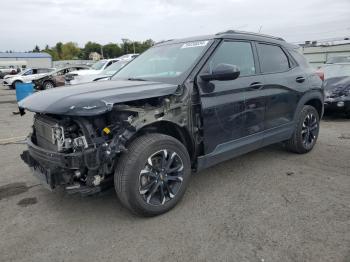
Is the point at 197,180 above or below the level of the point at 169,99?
below

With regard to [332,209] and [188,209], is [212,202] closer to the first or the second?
[188,209]

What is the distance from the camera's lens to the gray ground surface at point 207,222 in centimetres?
278

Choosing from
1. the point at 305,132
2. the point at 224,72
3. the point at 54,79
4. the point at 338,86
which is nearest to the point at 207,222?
the point at 224,72

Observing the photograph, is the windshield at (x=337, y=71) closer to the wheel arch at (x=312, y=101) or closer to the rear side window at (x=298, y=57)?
the wheel arch at (x=312, y=101)

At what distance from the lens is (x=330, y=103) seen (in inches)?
328

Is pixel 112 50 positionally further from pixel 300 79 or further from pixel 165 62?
pixel 165 62

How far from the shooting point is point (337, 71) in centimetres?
982

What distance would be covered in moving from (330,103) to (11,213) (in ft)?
25.2

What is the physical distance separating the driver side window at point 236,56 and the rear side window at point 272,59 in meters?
0.23

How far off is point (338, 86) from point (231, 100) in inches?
235

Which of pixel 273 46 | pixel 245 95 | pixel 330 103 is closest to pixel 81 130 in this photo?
pixel 245 95

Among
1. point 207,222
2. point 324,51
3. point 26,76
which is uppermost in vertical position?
point 324,51

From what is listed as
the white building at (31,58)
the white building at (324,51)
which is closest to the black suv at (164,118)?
the white building at (324,51)

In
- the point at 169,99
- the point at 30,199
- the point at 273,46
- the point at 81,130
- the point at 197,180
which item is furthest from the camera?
the point at 273,46
